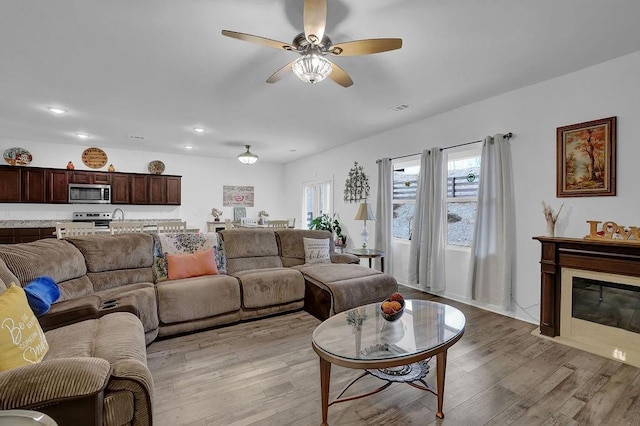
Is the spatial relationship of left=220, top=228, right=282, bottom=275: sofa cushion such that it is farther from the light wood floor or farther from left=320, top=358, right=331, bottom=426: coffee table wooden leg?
left=320, top=358, right=331, bottom=426: coffee table wooden leg

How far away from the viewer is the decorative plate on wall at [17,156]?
569 centimetres

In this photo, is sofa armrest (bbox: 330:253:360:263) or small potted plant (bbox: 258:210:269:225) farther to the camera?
small potted plant (bbox: 258:210:269:225)

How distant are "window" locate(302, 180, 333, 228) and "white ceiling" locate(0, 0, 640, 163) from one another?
247 centimetres

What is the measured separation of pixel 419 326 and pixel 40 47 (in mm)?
3819

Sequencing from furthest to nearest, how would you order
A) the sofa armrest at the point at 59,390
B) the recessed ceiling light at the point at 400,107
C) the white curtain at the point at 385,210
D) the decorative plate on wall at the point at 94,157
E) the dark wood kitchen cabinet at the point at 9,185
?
the decorative plate on wall at the point at 94,157 < the dark wood kitchen cabinet at the point at 9,185 < the white curtain at the point at 385,210 < the recessed ceiling light at the point at 400,107 < the sofa armrest at the point at 59,390

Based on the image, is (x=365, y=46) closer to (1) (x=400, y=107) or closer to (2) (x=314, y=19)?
(2) (x=314, y=19)

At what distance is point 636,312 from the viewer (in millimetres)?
2506

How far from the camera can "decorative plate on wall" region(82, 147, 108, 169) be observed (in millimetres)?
6363

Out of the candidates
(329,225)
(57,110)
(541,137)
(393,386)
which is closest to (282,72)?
(393,386)

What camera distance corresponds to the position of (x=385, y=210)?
504 centimetres

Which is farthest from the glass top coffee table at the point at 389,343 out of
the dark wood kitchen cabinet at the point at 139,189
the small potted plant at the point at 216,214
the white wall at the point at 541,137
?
the dark wood kitchen cabinet at the point at 139,189

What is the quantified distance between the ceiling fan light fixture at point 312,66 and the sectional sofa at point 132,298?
81.0 inches

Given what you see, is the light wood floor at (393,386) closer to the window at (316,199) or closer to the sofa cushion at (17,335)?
the sofa cushion at (17,335)

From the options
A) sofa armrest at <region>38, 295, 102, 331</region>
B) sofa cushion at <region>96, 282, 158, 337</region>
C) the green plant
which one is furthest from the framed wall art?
sofa armrest at <region>38, 295, 102, 331</region>
